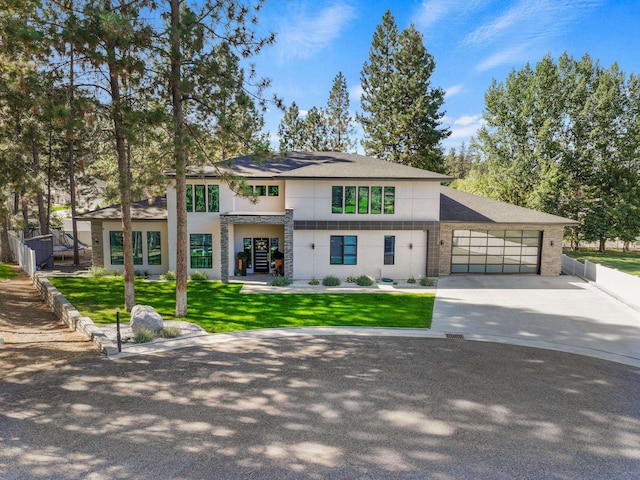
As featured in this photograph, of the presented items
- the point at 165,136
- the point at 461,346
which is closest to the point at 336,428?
the point at 461,346

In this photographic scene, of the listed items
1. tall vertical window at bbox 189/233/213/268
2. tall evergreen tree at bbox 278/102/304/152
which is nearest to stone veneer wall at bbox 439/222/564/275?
tall vertical window at bbox 189/233/213/268

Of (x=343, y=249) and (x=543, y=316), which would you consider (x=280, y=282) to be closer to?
(x=343, y=249)

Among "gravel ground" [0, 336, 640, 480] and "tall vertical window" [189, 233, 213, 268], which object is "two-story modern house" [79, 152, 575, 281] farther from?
"gravel ground" [0, 336, 640, 480]

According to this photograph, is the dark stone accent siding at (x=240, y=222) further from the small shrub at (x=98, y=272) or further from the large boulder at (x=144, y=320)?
the large boulder at (x=144, y=320)

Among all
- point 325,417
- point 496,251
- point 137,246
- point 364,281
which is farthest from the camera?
point 496,251

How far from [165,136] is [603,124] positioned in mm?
36788

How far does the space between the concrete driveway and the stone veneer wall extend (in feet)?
5.96

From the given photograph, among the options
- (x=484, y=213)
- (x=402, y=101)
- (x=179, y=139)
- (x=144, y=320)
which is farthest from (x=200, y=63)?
(x=402, y=101)

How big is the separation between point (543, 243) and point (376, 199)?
32.6ft

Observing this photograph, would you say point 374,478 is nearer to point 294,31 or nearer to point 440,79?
point 294,31

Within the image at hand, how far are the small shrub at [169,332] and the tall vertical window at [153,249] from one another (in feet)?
35.5

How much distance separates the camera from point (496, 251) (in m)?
22.4

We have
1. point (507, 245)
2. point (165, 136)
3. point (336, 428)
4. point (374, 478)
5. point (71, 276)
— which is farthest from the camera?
point (507, 245)

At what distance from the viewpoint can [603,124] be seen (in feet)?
110
